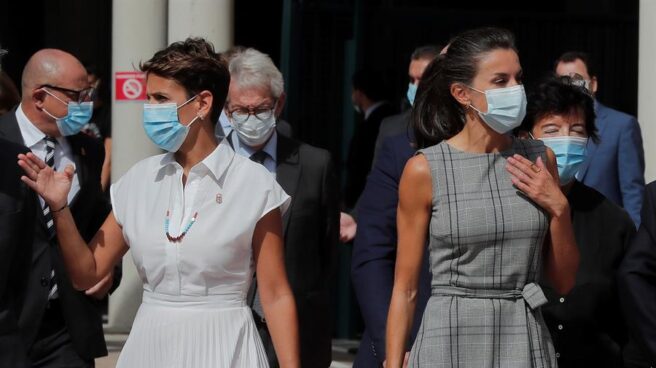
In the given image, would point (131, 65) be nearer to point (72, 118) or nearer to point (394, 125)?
point (394, 125)

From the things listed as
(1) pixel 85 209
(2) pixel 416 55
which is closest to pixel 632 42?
(2) pixel 416 55

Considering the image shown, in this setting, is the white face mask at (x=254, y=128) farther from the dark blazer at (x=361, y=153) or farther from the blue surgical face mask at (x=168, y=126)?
the dark blazer at (x=361, y=153)

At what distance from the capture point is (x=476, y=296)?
14.7ft

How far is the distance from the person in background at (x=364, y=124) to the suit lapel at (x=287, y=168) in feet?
12.3

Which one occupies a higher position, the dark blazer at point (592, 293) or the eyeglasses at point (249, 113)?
the eyeglasses at point (249, 113)

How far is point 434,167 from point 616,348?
1132 millimetres

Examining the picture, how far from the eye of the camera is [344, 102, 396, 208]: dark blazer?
32.8ft

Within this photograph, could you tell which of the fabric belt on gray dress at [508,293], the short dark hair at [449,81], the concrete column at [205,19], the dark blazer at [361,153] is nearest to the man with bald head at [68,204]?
the short dark hair at [449,81]

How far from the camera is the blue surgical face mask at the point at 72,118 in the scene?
20.7 feet

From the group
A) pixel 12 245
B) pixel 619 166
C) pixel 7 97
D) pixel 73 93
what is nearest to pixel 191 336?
pixel 12 245

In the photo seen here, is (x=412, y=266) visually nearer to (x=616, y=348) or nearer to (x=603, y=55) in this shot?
(x=616, y=348)

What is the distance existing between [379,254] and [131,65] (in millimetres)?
5184

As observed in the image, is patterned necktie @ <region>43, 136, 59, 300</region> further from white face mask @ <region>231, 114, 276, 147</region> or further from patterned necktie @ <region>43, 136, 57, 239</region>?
white face mask @ <region>231, 114, 276, 147</region>

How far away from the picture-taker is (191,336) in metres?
4.66
